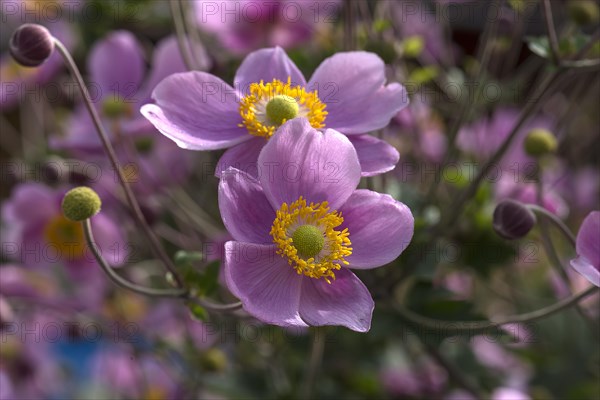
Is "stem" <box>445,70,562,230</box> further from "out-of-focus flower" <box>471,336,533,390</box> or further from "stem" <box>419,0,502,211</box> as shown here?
"out-of-focus flower" <box>471,336,533,390</box>

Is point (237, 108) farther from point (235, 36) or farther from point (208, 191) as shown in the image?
point (208, 191)

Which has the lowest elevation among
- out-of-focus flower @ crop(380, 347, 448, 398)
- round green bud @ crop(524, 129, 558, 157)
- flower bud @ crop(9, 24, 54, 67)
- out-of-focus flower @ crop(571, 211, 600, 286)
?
out-of-focus flower @ crop(380, 347, 448, 398)

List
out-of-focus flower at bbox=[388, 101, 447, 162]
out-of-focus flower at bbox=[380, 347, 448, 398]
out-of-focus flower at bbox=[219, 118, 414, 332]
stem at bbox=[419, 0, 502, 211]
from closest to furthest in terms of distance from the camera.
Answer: out-of-focus flower at bbox=[219, 118, 414, 332], stem at bbox=[419, 0, 502, 211], out-of-focus flower at bbox=[388, 101, 447, 162], out-of-focus flower at bbox=[380, 347, 448, 398]

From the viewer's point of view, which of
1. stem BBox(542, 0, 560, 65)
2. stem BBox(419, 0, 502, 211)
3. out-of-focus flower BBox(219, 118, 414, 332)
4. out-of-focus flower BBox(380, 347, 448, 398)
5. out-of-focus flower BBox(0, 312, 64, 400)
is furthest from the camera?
out-of-focus flower BBox(0, 312, 64, 400)

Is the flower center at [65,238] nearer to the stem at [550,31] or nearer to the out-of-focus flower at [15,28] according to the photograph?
the out-of-focus flower at [15,28]

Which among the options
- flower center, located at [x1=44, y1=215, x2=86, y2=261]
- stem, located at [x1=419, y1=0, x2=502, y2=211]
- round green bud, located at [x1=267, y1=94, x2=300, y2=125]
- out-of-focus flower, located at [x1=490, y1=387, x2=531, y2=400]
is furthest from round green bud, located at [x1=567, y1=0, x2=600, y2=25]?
flower center, located at [x1=44, y1=215, x2=86, y2=261]

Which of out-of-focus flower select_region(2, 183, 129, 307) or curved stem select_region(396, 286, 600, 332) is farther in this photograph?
out-of-focus flower select_region(2, 183, 129, 307)

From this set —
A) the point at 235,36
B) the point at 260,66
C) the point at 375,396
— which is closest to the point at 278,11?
the point at 235,36
